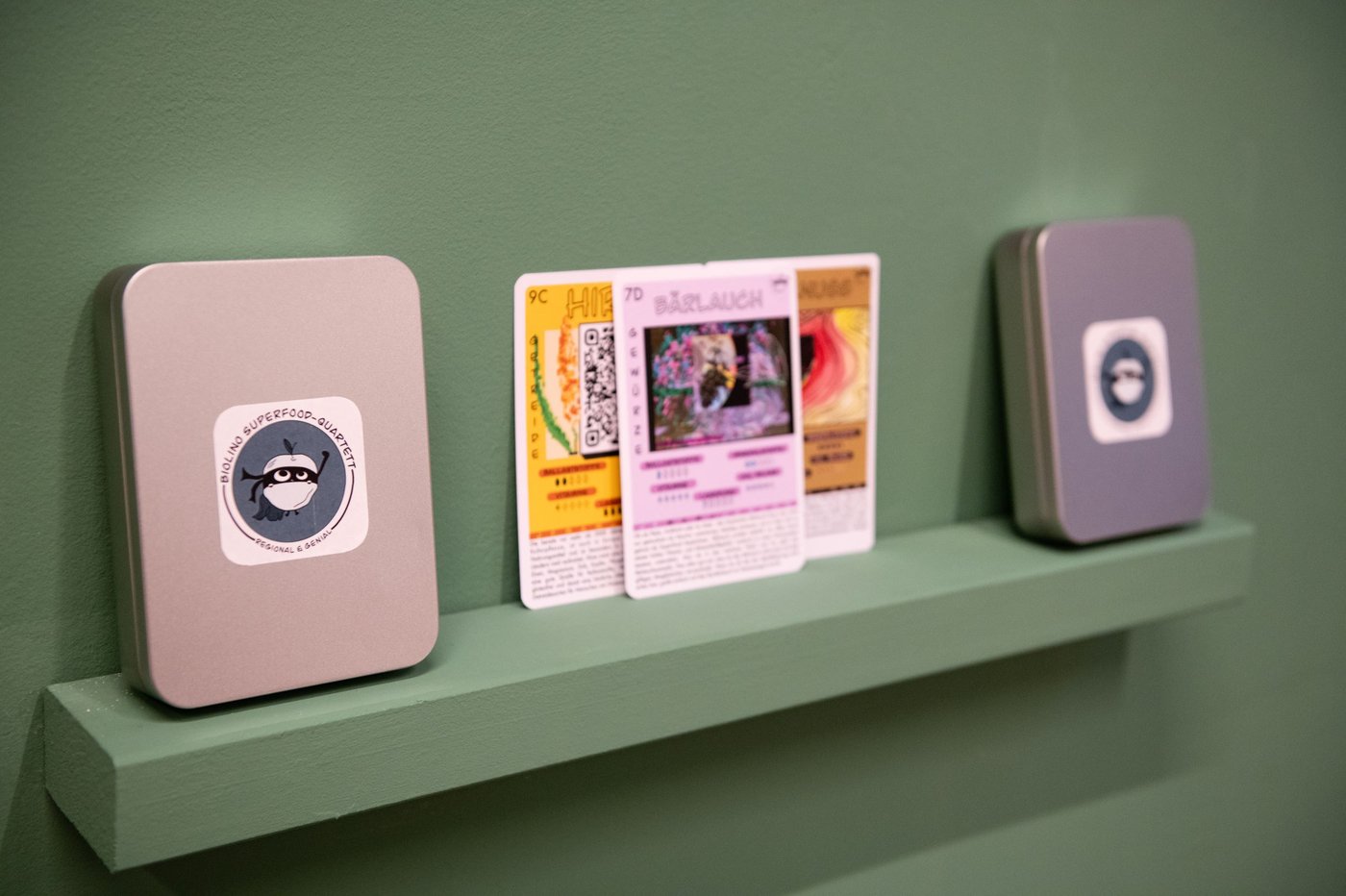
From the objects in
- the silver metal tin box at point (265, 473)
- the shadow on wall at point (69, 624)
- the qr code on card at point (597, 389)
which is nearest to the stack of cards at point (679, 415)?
the qr code on card at point (597, 389)

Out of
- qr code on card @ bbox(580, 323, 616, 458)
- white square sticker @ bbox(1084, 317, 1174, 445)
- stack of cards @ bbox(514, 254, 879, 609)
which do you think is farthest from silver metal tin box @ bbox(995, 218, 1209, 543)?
qr code on card @ bbox(580, 323, 616, 458)

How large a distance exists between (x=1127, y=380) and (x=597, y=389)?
512 mm

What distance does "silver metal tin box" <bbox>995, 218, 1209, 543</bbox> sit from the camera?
1081mm

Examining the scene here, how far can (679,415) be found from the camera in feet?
3.22

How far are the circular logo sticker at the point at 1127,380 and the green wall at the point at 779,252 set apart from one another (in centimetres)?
11

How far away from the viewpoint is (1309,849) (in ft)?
4.89

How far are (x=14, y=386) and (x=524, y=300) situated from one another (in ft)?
1.14

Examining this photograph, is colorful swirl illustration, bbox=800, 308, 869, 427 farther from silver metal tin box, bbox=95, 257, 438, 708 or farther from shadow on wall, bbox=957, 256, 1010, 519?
silver metal tin box, bbox=95, 257, 438, 708

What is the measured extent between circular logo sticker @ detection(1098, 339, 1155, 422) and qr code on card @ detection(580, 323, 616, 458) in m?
0.47

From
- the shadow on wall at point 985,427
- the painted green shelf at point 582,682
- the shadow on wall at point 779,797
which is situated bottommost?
the shadow on wall at point 779,797

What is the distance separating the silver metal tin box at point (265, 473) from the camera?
2.43ft

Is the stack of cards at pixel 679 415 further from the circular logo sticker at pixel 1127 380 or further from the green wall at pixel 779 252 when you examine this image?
the circular logo sticker at pixel 1127 380

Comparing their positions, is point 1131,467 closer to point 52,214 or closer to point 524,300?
point 524,300

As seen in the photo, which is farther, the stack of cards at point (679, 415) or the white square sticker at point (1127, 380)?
the white square sticker at point (1127, 380)
